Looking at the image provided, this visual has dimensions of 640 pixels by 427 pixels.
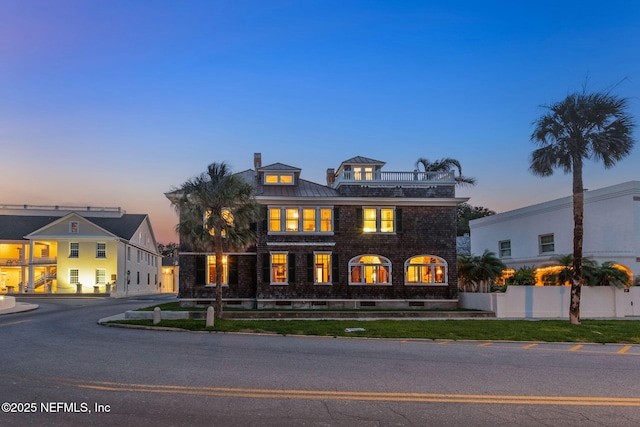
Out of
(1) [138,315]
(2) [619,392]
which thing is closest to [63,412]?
(2) [619,392]

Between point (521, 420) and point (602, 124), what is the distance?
776 inches

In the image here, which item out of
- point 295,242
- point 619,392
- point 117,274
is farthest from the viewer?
point 117,274

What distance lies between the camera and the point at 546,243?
33500 millimetres

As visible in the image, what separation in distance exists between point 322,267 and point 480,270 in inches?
380

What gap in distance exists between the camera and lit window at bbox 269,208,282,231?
30312 millimetres

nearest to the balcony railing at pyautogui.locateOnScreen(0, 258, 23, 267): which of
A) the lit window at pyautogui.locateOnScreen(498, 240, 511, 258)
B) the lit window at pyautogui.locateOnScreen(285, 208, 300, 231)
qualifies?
the lit window at pyautogui.locateOnScreen(285, 208, 300, 231)

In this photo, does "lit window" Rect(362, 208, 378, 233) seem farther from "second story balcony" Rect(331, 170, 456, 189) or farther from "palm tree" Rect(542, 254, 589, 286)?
"palm tree" Rect(542, 254, 589, 286)

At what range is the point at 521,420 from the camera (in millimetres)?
6844

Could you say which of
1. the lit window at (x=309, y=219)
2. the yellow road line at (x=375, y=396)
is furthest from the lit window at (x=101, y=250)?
the yellow road line at (x=375, y=396)

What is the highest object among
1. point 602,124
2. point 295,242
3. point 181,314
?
point 602,124

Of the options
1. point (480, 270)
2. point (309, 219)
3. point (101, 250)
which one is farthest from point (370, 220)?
point (101, 250)

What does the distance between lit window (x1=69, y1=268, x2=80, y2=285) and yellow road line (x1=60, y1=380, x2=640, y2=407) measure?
43523mm

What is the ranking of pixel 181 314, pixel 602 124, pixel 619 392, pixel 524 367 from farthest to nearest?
pixel 181 314, pixel 602 124, pixel 524 367, pixel 619 392

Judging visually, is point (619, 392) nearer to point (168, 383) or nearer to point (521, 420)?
point (521, 420)
